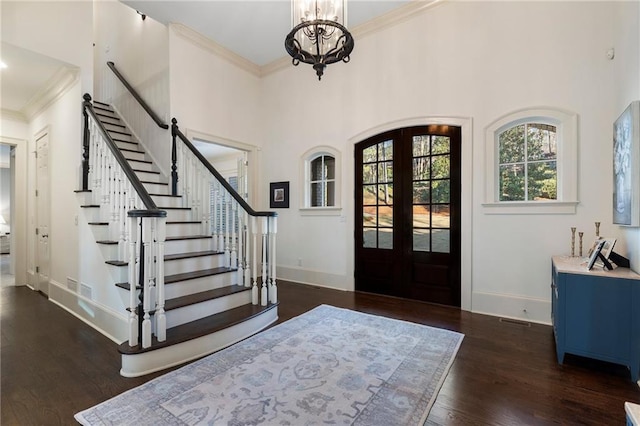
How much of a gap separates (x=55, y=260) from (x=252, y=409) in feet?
13.3

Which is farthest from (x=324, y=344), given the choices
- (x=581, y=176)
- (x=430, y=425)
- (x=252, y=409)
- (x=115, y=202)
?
(x=581, y=176)

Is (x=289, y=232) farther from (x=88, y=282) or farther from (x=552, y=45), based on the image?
(x=552, y=45)

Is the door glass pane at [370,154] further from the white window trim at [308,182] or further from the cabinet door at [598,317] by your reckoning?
the cabinet door at [598,317]

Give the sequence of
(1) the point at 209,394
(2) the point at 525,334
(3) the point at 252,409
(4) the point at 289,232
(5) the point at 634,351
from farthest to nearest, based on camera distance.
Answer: (4) the point at 289,232, (2) the point at 525,334, (5) the point at 634,351, (1) the point at 209,394, (3) the point at 252,409

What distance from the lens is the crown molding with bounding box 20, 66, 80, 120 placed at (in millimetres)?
3592

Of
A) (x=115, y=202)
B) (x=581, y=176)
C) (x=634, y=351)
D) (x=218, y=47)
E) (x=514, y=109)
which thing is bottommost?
(x=634, y=351)

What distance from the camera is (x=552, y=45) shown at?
10.3 ft

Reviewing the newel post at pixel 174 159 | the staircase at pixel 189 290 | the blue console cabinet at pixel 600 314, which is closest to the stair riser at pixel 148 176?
the staircase at pixel 189 290

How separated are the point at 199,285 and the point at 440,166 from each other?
335cm

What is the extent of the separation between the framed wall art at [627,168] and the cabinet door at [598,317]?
21.4 inches

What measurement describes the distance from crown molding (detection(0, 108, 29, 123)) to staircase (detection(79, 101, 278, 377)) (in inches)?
104

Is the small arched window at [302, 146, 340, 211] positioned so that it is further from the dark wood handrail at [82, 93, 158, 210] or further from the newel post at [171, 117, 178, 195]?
the dark wood handrail at [82, 93, 158, 210]

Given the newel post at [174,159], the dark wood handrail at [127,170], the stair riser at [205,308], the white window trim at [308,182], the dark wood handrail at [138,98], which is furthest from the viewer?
the white window trim at [308,182]

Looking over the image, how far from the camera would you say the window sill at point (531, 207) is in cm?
307
